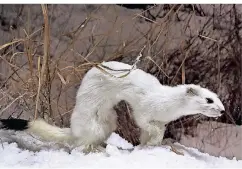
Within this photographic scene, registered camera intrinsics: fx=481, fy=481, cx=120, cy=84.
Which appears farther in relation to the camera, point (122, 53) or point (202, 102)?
point (122, 53)

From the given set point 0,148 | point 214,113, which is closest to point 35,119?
point 0,148

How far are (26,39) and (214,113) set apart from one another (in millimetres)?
466

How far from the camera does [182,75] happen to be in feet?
3.59

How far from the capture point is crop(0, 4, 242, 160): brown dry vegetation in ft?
3.62

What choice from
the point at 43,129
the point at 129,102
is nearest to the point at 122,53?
the point at 129,102

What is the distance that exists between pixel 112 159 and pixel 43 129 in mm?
173

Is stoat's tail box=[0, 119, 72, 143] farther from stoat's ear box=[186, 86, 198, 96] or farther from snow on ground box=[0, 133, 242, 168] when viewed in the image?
stoat's ear box=[186, 86, 198, 96]

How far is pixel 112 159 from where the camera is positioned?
1023mm

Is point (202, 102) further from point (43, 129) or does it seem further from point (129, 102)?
point (43, 129)

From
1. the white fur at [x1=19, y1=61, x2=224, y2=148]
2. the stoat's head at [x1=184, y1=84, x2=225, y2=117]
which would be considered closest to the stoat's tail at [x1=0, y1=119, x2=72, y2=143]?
the white fur at [x1=19, y1=61, x2=224, y2=148]

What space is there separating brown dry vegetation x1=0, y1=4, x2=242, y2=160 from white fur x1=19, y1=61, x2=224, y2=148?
35 millimetres

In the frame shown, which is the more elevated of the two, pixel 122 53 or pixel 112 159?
pixel 122 53

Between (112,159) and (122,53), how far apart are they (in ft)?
0.83

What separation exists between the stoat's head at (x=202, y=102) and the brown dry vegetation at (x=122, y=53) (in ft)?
0.24
